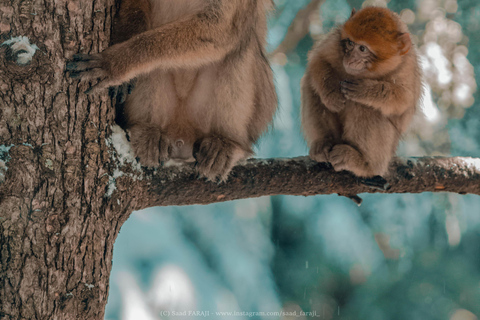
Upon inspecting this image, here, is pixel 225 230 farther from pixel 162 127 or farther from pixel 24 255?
pixel 24 255

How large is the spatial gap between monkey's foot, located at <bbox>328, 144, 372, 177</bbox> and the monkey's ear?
83 centimetres

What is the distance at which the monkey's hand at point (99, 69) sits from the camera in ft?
7.39

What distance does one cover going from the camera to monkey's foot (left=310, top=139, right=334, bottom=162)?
3455mm

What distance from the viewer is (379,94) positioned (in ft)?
11.2

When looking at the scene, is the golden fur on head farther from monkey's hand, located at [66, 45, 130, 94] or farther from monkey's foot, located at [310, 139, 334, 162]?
monkey's hand, located at [66, 45, 130, 94]

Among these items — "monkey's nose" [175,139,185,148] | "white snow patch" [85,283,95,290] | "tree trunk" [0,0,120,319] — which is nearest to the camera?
"tree trunk" [0,0,120,319]

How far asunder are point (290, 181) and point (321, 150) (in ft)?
1.30

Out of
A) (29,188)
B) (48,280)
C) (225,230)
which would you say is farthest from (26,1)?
(225,230)

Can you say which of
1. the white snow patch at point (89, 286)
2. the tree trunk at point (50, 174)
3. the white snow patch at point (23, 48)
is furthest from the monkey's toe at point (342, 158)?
the white snow patch at point (23, 48)

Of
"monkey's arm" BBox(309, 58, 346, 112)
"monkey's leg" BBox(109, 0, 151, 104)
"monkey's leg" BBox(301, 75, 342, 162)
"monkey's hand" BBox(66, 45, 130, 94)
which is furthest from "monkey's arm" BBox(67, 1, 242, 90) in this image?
"monkey's leg" BBox(301, 75, 342, 162)

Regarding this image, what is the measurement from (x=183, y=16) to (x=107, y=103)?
82 centimetres

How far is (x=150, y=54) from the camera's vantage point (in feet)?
8.63

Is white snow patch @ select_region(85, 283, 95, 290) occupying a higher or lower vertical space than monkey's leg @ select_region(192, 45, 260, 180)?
lower

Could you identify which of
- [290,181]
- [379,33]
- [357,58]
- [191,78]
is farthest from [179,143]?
[379,33]
